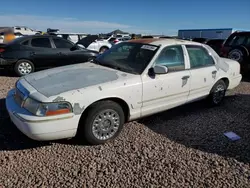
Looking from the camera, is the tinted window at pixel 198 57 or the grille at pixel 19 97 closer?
the grille at pixel 19 97

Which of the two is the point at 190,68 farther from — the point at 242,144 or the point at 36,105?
the point at 36,105

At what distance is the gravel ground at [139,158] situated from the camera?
256 cm

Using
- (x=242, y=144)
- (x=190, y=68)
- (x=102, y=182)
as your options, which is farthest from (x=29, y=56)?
(x=242, y=144)

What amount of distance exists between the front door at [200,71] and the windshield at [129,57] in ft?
2.90

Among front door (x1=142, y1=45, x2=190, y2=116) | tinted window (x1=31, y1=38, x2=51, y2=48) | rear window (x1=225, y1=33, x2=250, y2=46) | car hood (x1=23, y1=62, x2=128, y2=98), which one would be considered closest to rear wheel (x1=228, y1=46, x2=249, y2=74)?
rear window (x1=225, y1=33, x2=250, y2=46)

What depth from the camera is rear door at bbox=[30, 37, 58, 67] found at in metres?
7.41

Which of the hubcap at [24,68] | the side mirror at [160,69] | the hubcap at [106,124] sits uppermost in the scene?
the side mirror at [160,69]

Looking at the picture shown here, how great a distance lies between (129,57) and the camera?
404cm

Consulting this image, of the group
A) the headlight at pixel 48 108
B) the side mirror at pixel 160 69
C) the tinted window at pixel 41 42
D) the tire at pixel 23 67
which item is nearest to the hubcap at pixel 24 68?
the tire at pixel 23 67

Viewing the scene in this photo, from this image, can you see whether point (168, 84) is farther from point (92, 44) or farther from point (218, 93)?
point (92, 44)

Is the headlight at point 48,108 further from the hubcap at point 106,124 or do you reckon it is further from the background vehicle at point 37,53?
the background vehicle at point 37,53

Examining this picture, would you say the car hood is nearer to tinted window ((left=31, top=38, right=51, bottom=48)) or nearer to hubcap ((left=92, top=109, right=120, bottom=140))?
hubcap ((left=92, top=109, right=120, bottom=140))

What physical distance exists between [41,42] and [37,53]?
456 millimetres

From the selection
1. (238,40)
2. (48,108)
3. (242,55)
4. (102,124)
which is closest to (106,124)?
(102,124)
